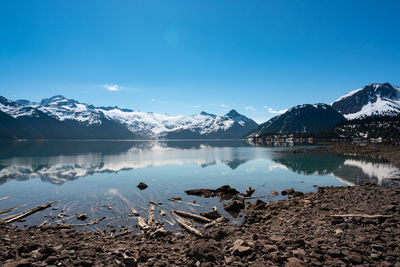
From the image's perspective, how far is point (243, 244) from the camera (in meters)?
14.1

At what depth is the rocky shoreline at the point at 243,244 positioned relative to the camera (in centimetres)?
1231

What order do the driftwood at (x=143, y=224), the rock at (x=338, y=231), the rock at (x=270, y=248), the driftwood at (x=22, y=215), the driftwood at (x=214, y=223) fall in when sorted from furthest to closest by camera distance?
the driftwood at (x=22, y=215), the driftwood at (x=214, y=223), the driftwood at (x=143, y=224), the rock at (x=338, y=231), the rock at (x=270, y=248)

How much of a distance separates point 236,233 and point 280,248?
476cm

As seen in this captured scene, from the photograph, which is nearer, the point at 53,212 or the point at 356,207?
the point at 356,207

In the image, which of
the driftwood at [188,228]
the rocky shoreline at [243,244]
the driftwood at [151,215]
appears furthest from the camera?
the driftwood at [151,215]

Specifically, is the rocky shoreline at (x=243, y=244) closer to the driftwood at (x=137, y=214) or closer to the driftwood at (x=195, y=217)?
the driftwood at (x=137, y=214)

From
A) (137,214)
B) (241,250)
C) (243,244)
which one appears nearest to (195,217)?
(137,214)

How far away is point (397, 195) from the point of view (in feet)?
86.2

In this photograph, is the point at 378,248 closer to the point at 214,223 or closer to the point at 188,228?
the point at 214,223

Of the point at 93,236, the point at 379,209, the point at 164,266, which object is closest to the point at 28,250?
the point at 93,236

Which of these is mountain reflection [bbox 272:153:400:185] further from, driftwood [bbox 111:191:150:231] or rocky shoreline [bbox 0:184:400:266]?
driftwood [bbox 111:191:150:231]

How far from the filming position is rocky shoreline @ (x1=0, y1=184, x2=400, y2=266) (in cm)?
1231

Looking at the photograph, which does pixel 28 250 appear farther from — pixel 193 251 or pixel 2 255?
pixel 193 251

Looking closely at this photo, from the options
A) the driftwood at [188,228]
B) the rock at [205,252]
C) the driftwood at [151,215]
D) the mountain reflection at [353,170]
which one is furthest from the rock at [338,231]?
the mountain reflection at [353,170]
